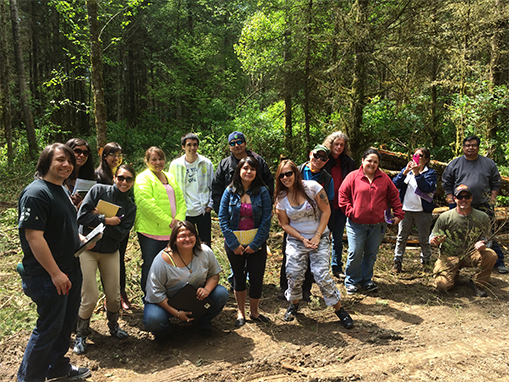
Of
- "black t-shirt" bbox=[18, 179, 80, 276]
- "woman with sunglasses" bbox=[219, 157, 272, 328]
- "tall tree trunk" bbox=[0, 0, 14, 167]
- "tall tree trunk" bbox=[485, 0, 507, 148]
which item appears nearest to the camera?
"black t-shirt" bbox=[18, 179, 80, 276]

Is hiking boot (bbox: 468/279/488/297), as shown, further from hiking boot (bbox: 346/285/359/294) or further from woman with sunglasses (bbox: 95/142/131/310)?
woman with sunglasses (bbox: 95/142/131/310)

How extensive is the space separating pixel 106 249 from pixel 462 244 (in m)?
4.85

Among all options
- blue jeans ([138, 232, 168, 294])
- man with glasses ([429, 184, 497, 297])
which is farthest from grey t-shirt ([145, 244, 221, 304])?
man with glasses ([429, 184, 497, 297])

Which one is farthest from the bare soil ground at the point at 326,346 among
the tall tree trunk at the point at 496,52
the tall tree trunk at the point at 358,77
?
the tall tree trunk at the point at 496,52

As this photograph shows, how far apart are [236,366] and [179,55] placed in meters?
20.5

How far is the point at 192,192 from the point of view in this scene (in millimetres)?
5105

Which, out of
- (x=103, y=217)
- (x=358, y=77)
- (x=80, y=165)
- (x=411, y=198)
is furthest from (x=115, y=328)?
(x=358, y=77)

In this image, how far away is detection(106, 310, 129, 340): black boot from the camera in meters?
3.99

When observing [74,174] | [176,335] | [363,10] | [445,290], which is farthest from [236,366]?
[363,10]

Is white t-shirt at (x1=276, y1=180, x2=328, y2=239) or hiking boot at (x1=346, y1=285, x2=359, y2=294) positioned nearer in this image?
white t-shirt at (x1=276, y1=180, x2=328, y2=239)

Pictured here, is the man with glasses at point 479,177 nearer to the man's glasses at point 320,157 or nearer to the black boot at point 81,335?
the man's glasses at point 320,157

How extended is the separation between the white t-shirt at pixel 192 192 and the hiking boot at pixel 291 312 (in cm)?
187

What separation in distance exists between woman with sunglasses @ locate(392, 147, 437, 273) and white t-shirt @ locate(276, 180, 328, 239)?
2235mm

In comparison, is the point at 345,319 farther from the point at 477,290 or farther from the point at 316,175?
the point at 477,290
